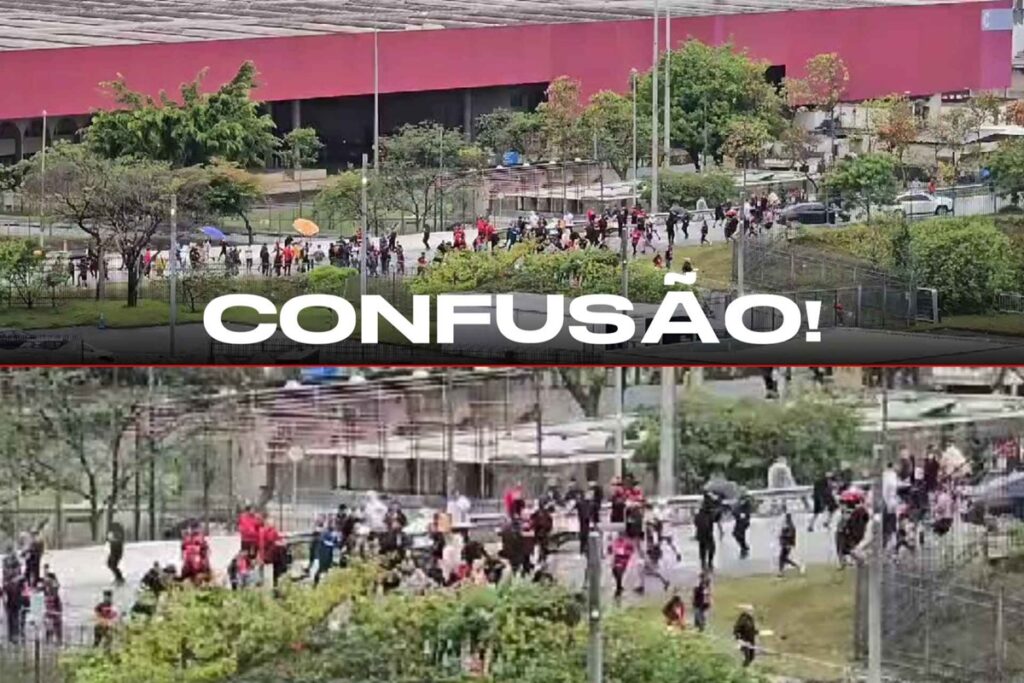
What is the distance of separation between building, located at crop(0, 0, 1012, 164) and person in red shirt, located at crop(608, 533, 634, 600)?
16.3ft

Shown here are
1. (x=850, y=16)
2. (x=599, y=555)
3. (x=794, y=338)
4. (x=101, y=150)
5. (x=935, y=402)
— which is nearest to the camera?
(x=599, y=555)

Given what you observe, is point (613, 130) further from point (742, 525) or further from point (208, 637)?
point (208, 637)

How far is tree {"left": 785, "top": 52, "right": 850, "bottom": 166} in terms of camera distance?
13359mm

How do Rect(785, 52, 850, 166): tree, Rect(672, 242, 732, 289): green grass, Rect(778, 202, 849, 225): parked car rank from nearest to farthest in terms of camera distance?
Rect(672, 242, 732, 289): green grass < Rect(778, 202, 849, 225): parked car < Rect(785, 52, 850, 166): tree

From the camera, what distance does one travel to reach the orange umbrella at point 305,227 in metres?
11.7

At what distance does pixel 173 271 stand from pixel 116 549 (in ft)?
11.9

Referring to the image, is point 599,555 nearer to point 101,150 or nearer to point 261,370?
point 261,370

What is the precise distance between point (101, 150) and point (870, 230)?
9.41 ft

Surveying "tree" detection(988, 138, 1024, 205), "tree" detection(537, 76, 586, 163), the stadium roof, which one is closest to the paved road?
the stadium roof

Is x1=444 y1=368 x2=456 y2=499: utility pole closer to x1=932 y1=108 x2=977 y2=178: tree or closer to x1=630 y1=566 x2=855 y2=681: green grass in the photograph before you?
x1=630 y1=566 x2=855 y2=681: green grass

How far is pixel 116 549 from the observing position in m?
7.62

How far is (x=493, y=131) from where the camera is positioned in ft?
41.4

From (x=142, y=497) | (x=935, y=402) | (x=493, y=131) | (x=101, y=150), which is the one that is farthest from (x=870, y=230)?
(x=142, y=497)

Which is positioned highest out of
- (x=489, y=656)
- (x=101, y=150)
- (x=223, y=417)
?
(x=101, y=150)
